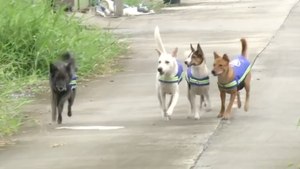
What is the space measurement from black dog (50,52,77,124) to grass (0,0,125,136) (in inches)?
75.0

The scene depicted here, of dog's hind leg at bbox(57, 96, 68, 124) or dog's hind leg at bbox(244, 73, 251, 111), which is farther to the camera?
dog's hind leg at bbox(244, 73, 251, 111)

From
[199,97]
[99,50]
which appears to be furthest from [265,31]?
[199,97]

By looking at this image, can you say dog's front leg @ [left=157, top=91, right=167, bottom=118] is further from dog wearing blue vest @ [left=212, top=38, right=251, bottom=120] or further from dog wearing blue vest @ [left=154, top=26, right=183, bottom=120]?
dog wearing blue vest @ [left=212, top=38, right=251, bottom=120]

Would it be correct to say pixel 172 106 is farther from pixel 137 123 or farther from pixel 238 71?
pixel 238 71

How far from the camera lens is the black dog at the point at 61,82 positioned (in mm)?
10586

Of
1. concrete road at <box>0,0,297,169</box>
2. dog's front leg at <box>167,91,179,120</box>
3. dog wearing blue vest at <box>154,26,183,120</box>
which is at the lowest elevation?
concrete road at <box>0,0,297,169</box>

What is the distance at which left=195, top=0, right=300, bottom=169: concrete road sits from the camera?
852 centimetres

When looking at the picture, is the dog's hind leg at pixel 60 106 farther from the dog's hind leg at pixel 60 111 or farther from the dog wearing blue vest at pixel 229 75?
the dog wearing blue vest at pixel 229 75

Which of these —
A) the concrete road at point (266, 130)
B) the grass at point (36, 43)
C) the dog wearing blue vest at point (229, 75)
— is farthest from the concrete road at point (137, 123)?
the grass at point (36, 43)

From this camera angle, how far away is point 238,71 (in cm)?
1084

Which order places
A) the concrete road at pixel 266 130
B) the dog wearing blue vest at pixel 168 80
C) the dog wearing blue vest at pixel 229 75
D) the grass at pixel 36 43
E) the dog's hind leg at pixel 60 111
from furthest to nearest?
the grass at pixel 36 43, the dog's hind leg at pixel 60 111, the dog wearing blue vest at pixel 168 80, the dog wearing blue vest at pixel 229 75, the concrete road at pixel 266 130

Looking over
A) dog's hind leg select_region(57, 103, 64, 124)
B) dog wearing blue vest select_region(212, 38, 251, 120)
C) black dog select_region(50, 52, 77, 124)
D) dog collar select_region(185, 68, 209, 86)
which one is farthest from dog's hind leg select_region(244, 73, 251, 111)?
dog's hind leg select_region(57, 103, 64, 124)

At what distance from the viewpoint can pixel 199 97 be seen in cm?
1182

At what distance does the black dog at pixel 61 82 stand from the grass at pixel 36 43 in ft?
6.25
